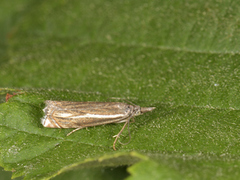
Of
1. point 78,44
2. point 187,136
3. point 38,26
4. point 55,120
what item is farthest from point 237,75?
point 38,26

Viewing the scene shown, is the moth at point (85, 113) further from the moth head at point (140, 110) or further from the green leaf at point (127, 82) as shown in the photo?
A: the green leaf at point (127, 82)

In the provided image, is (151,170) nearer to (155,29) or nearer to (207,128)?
(207,128)

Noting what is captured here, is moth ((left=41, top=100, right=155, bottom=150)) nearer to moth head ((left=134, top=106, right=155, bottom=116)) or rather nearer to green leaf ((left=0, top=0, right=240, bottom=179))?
moth head ((left=134, top=106, right=155, bottom=116))

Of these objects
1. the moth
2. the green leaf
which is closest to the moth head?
the moth

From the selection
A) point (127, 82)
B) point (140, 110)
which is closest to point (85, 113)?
point (140, 110)

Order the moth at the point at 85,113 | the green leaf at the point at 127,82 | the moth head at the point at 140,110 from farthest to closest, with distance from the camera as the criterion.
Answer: the moth head at the point at 140,110 < the moth at the point at 85,113 < the green leaf at the point at 127,82

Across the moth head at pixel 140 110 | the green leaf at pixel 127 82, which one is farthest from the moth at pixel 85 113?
the green leaf at pixel 127 82
